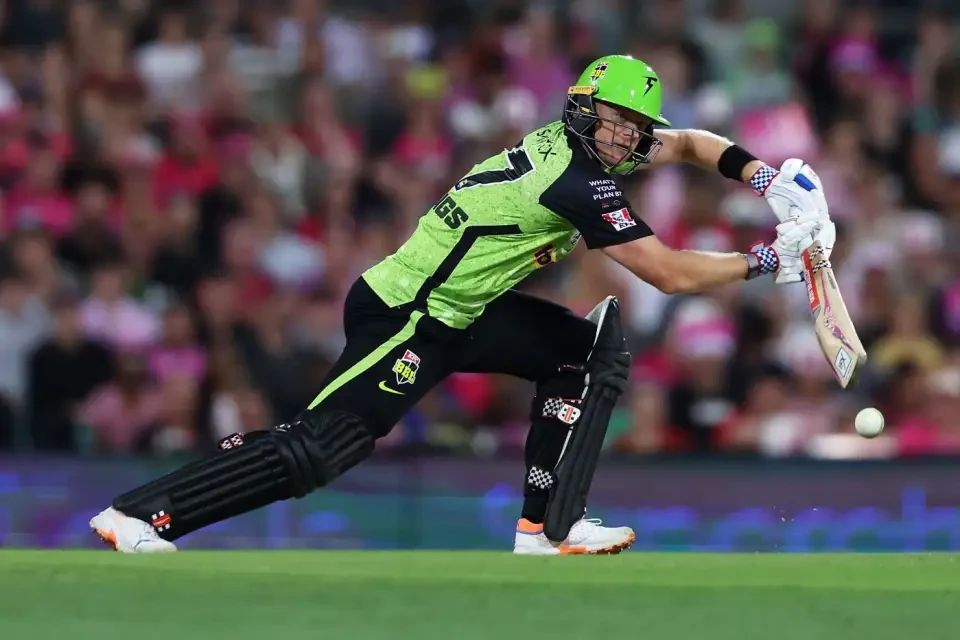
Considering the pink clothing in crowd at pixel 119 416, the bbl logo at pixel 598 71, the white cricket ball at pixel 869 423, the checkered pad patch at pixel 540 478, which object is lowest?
the checkered pad patch at pixel 540 478

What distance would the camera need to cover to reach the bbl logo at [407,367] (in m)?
7.48

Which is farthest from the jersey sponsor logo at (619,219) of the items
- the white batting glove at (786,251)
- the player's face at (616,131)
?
the white batting glove at (786,251)

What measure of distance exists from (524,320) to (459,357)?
33 cm

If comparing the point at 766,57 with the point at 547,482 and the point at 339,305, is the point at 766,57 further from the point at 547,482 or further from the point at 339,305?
the point at 547,482

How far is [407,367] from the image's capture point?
7.51 meters

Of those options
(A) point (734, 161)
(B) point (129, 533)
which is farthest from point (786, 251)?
(B) point (129, 533)

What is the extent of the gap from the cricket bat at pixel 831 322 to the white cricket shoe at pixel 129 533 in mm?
2931

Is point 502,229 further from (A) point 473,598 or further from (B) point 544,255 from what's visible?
(A) point 473,598

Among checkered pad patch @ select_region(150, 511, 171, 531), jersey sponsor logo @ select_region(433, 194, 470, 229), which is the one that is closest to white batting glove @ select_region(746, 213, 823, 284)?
jersey sponsor logo @ select_region(433, 194, 470, 229)

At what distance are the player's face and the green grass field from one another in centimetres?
174

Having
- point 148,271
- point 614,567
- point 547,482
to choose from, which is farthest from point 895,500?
point 148,271

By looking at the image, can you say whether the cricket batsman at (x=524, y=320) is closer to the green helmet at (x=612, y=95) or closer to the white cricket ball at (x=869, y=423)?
the green helmet at (x=612, y=95)

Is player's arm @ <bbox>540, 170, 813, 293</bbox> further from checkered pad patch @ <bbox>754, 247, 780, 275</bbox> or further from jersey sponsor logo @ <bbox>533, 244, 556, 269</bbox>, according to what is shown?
jersey sponsor logo @ <bbox>533, 244, 556, 269</bbox>

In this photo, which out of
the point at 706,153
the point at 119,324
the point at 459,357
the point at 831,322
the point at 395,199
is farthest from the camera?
the point at 395,199
